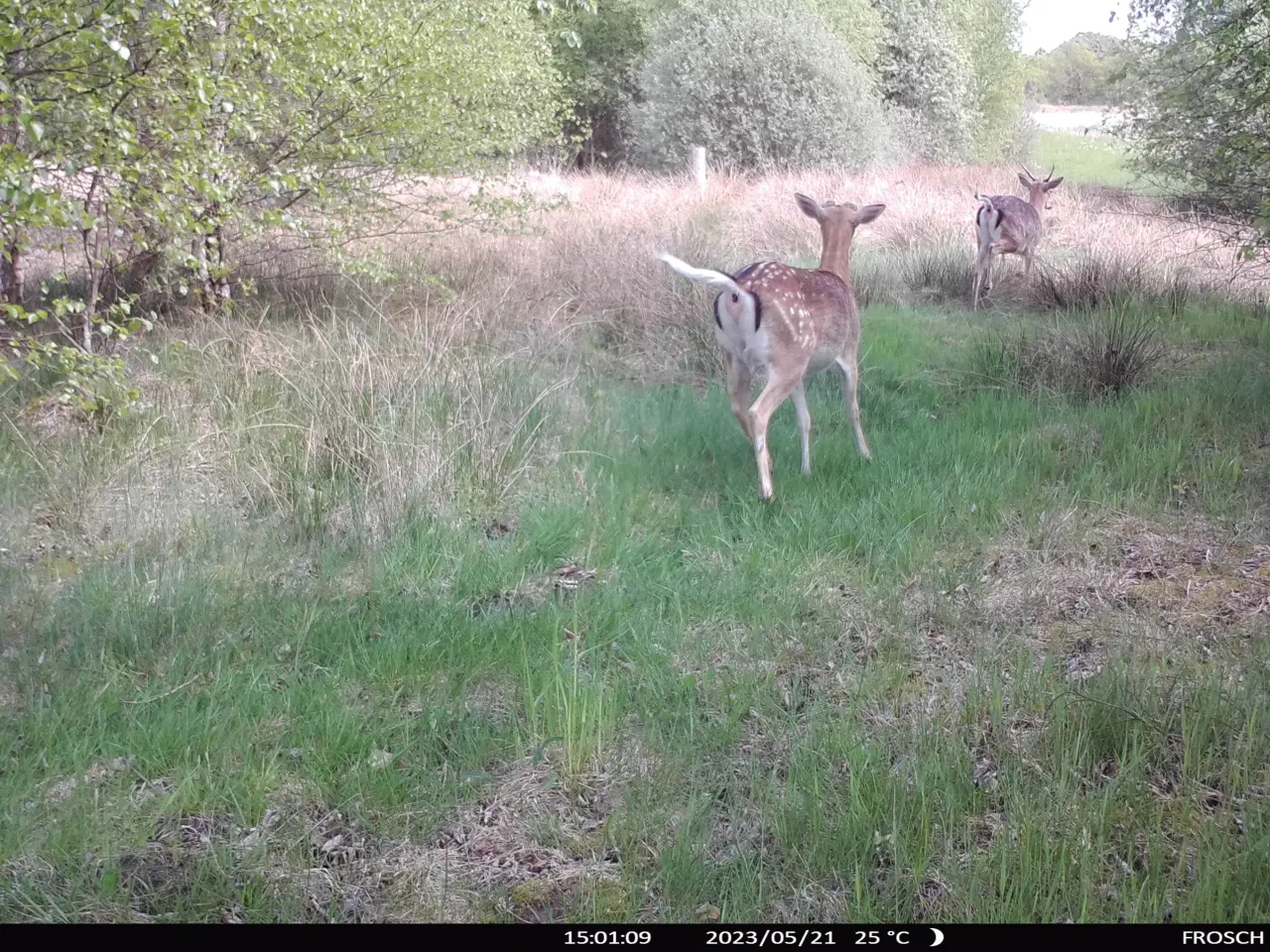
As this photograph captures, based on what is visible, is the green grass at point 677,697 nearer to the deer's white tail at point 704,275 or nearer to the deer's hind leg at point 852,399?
the deer's hind leg at point 852,399

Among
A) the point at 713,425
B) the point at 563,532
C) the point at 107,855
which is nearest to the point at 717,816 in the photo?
the point at 107,855

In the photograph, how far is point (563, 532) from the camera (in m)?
5.42

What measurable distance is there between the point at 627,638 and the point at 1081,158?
4096cm

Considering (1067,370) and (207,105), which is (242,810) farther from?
(1067,370)

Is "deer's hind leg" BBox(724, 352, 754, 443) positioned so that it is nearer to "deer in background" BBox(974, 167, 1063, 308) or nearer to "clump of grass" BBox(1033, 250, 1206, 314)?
"clump of grass" BBox(1033, 250, 1206, 314)

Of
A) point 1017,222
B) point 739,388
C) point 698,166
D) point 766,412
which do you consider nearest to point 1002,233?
point 1017,222

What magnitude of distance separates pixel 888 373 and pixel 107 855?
6.49 m

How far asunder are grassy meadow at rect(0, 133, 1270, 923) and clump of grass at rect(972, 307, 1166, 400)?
0.13 ft

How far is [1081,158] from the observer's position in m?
39.5

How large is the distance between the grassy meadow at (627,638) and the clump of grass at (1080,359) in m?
0.04

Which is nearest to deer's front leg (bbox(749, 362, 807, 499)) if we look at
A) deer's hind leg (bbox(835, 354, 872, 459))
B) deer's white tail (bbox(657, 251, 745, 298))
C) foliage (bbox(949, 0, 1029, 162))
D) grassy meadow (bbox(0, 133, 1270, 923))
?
grassy meadow (bbox(0, 133, 1270, 923))

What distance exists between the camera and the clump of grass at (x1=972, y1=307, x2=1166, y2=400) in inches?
291

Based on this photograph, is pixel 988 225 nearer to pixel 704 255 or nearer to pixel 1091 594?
pixel 704 255

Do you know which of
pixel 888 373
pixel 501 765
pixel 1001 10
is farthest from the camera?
pixel 1001 10
